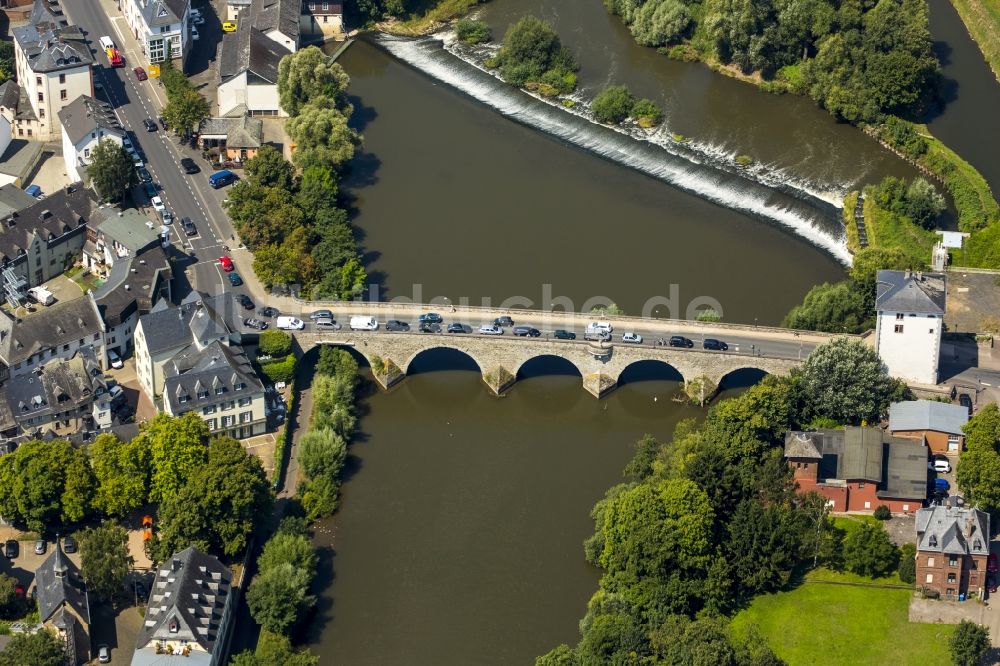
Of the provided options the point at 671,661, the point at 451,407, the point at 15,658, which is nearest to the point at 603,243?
the point at 451,407

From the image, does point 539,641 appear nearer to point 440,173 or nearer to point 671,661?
point 671,661

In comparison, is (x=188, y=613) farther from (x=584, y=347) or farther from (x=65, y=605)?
(x=584, y=347)

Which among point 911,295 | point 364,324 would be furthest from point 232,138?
point 911,295

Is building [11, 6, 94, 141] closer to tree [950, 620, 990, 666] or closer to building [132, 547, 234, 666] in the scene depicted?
building [132, 547, 234, 666]

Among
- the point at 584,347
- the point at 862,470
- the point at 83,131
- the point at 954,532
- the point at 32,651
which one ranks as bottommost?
the point at 32,651

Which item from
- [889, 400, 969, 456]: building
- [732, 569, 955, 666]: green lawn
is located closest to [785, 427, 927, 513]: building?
[889, 400, 969, 456]: building

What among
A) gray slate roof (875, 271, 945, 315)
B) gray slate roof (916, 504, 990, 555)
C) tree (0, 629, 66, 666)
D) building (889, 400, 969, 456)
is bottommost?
tree (0, 629, 66, 666)

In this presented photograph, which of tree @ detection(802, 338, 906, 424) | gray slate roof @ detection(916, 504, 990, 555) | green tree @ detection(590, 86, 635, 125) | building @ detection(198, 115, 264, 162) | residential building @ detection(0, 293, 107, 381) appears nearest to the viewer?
gray slate roof @ detection(916, 504, 990, 555)

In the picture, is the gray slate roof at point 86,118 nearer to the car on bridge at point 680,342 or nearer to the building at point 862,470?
the car on bridge at point 680,342
